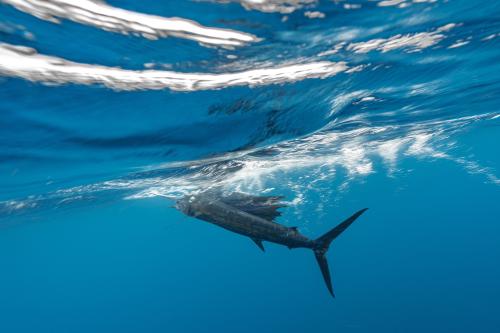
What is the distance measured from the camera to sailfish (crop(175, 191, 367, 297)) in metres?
7.10

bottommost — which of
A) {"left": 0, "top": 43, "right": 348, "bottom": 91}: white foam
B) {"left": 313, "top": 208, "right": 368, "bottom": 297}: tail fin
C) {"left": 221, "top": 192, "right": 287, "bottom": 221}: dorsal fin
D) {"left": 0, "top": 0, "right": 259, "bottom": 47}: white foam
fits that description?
{"left": 313, "top": 208, "right": 368, "bottom": 297}: tail fin

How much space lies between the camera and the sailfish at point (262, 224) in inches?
280

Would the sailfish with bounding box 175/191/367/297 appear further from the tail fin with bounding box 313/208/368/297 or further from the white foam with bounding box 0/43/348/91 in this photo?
the white foam with bounding box 0/43/348/91

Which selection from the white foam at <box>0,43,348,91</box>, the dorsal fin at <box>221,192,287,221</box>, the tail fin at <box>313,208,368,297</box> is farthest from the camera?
the dorsal fin at <box>221,192,287,221</box>

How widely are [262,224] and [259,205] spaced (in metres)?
0.63

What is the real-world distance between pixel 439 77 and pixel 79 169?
13.7 meters

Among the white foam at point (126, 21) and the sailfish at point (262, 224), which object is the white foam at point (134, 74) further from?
the sailfish at point (262, 224)

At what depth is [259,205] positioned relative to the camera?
777 centimetres

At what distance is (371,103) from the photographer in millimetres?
12148

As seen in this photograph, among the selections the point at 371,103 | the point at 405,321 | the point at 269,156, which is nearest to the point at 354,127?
the point at 371,103

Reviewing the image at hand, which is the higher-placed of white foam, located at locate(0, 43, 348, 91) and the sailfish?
white foam, located at locate(0, 43, 348, 91)

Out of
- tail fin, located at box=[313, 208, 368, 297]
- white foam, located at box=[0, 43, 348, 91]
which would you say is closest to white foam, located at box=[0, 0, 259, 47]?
white foam, located at box=[0, 43, 348, 91]

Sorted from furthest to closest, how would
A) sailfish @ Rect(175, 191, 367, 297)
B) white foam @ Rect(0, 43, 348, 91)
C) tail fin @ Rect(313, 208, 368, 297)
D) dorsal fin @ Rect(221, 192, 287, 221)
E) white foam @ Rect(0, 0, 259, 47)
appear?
dorsal fin @ Rect(221, 192, 287, 221) → tail fin @ Rect(313, 208, 368, 297) → sailfish @ Rect(175, 191, 367, 297) → white foam @ Rect(0, 43, 348, 91) → white foam @ Rect(0, 0, 259, 47)

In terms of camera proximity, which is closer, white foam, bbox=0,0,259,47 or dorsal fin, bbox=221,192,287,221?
white foam, bbox=0,0,259,47
